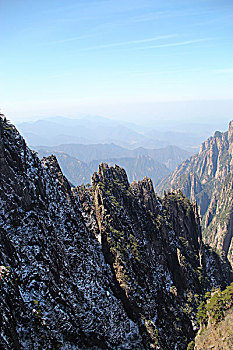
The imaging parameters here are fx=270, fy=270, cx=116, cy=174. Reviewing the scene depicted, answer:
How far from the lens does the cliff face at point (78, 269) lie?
2586 centimetres

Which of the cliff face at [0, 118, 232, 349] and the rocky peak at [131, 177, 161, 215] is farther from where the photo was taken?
the rocky peak at [131, 177, 161, 215]

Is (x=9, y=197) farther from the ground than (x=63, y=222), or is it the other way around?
(x=9, y=197)

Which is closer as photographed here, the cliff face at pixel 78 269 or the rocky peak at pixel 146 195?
the cliff face at pixel 78 269

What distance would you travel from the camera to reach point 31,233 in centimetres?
2883

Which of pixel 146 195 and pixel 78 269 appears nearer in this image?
pixel 78 269

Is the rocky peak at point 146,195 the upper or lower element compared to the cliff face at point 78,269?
upper

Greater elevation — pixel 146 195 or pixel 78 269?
pixel 146 195

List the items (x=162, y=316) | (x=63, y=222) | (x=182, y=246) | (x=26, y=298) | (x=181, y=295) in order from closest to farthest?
(x=26, y=298)
(x=63, y=222)
(x=162, y=316)
(x=181, y=295)
(x=182, y=246)

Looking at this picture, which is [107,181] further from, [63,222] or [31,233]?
[31,233]

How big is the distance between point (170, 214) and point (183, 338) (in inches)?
1361

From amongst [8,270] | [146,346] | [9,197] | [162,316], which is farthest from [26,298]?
[162,316]

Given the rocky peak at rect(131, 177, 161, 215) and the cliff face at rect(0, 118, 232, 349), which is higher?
the rocky peak at rect(131, 177, 161, 215)

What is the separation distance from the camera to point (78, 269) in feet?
111

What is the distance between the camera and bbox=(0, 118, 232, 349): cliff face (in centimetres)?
2586
